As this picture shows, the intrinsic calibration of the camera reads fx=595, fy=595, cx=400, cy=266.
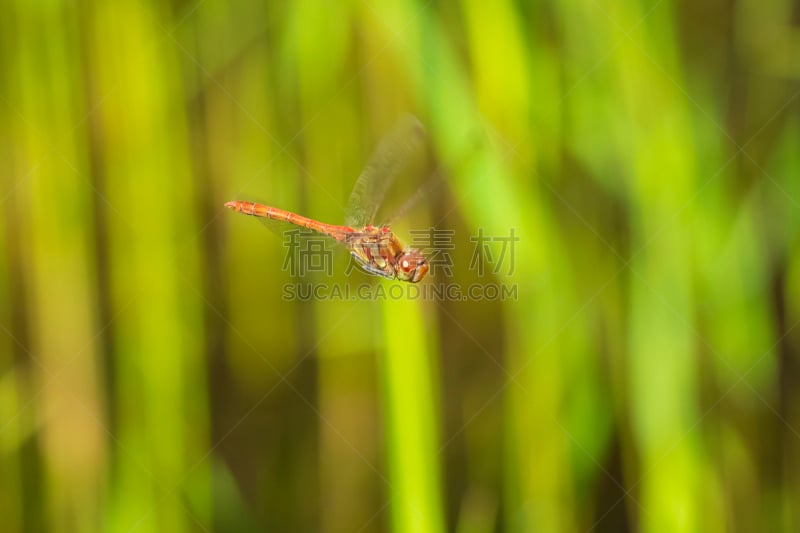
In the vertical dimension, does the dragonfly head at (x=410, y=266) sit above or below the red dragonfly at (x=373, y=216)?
below

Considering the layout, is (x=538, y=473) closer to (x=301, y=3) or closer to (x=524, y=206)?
(x=524, y=206)

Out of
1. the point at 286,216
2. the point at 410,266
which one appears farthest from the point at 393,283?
the point at 286,216

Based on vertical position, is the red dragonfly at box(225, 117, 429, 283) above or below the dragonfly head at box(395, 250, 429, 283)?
above

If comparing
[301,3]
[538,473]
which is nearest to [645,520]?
[538,473]

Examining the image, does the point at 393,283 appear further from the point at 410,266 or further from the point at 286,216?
the point at 286,216
